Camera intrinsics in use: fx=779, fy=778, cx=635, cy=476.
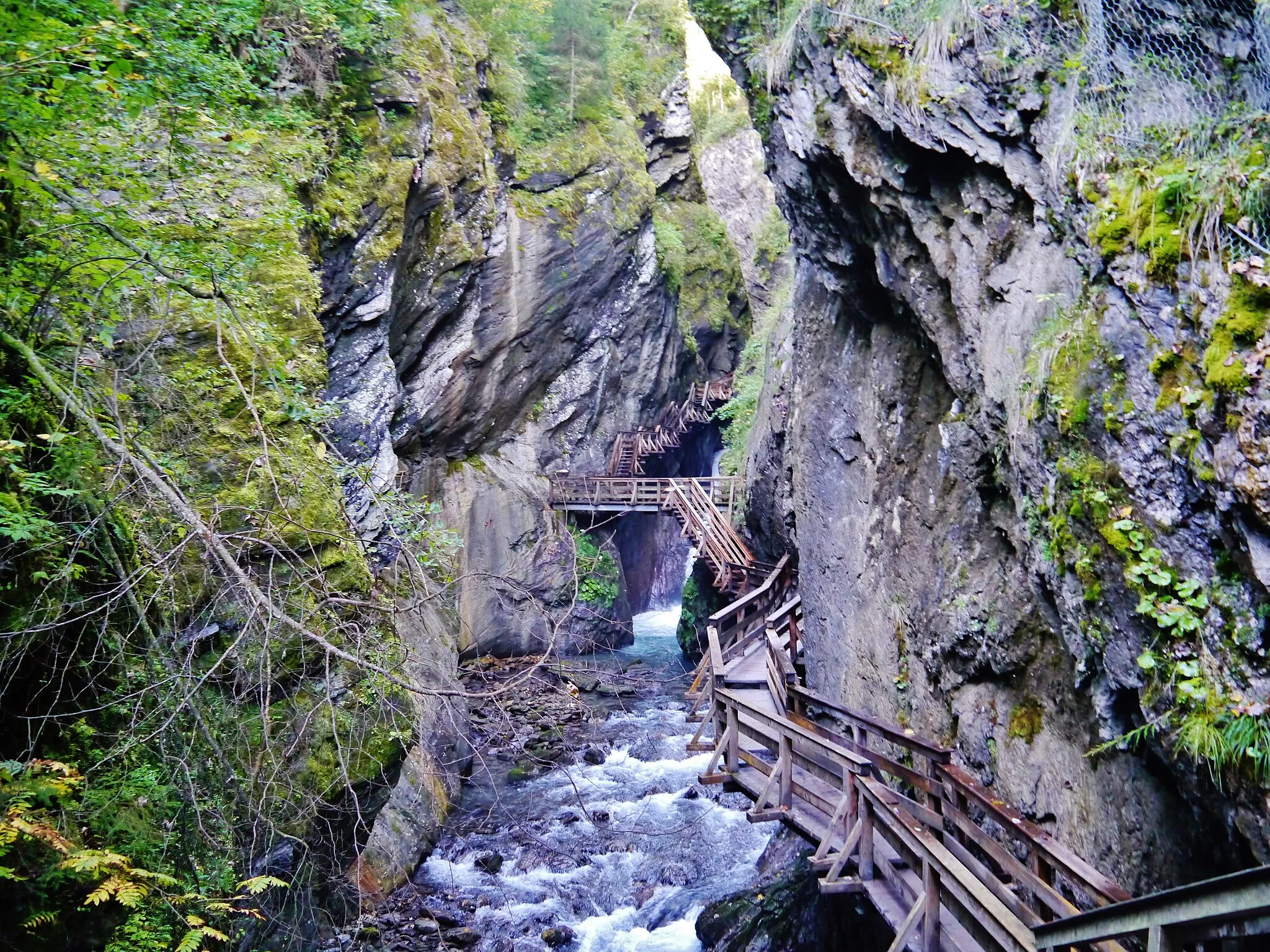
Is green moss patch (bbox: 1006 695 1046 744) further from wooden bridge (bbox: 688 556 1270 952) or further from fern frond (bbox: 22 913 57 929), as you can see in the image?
fern frond (bbox: 22 913 57 929)

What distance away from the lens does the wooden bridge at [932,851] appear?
2.76 m

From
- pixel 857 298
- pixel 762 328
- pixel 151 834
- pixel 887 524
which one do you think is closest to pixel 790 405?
pixel 857 298

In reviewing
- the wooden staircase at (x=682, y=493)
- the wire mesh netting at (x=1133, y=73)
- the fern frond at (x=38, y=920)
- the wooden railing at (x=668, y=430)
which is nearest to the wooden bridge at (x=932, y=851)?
the wire mesh netting at (x=1133, y=73)

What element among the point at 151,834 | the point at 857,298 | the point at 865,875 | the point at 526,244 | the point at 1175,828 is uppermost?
the point at 526,244

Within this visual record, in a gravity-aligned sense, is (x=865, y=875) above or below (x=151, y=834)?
below

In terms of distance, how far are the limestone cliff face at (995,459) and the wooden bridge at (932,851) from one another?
0.69 meters

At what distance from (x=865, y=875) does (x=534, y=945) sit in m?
4.31

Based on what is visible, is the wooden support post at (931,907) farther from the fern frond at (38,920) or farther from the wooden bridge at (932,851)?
the fern frond at (38,920)

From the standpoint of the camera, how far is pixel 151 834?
4027 mm

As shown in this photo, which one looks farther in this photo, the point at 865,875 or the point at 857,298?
the point at 857,298

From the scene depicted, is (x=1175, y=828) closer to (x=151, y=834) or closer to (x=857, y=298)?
(x=151, y=834)

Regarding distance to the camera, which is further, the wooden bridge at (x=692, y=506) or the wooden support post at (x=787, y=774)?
the wooden bridge at (x=692, y=506)

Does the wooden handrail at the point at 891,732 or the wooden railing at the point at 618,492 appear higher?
the wooden handrail at the point at 891,732

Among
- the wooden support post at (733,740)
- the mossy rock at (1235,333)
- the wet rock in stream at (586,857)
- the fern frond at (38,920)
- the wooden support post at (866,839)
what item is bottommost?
the wet rock in stream at (586,857)
